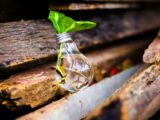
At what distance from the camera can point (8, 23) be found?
1471 mm

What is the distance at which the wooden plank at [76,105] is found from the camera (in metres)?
1.24

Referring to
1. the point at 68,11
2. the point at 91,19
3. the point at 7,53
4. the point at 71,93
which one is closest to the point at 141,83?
the point at 71,93

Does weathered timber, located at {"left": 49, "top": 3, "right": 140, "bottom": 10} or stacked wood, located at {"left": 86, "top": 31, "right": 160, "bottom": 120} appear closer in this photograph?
stacked wood, located at {"left": 86, "top": 31, "right": 160, "bottom": 120}

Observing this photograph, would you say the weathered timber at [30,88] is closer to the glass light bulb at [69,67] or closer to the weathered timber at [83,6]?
the glass light bulb at [69,67]

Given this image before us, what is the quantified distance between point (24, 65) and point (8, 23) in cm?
24

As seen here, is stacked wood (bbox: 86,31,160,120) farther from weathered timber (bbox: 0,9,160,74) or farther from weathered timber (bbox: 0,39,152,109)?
weathered timber (bbox: 0,9,160,74)

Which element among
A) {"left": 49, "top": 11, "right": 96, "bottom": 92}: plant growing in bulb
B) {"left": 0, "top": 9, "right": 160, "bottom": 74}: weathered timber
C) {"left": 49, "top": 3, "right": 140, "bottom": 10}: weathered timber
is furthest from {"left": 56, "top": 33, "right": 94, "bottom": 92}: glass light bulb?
{"left": 49, "top": 3, "right": 140, "bottom": 10}: weathered timber

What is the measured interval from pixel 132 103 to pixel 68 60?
524 mm

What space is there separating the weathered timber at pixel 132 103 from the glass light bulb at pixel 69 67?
37 centimetres

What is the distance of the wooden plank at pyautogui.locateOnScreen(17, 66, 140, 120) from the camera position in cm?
124

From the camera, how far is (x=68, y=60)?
57.3 inches

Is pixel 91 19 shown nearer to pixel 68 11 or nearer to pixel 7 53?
pixel 68 11

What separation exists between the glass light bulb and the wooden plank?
6cm

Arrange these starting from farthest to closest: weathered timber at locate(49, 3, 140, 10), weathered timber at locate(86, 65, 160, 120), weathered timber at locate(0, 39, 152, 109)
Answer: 1. weathered timber at locate(49, 3, 140, 10)
2. weathered timber at locate(0, 39, 152, 109)
3. weathered timber at locate(86, 65, 160, 120)
